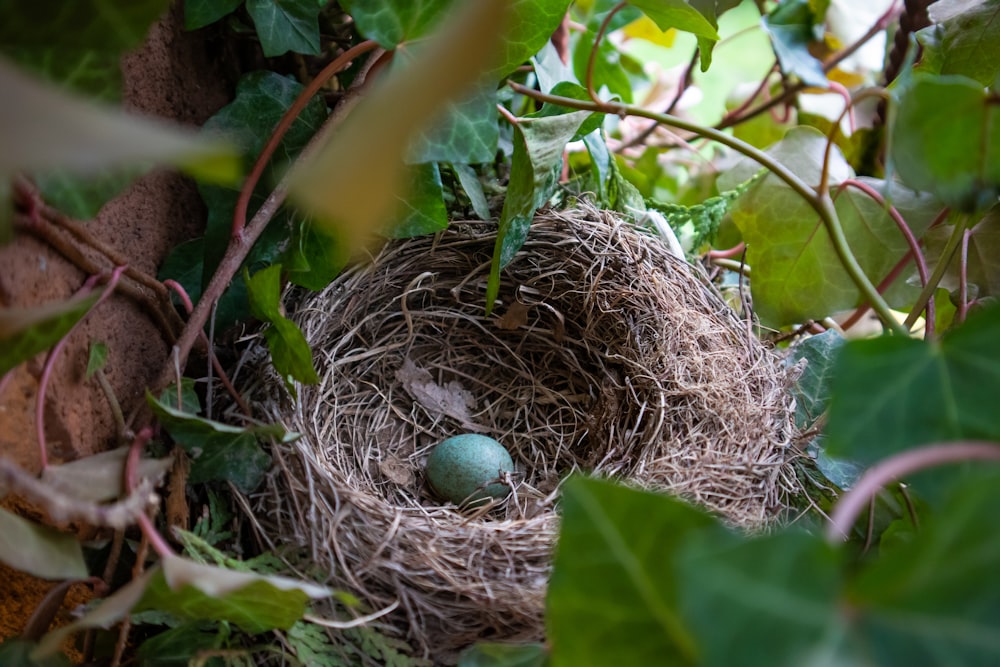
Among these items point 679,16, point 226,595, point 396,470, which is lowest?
point 396,470

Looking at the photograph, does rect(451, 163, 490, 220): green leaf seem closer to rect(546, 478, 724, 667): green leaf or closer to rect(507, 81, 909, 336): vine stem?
rect(507, 81, 909, 336): vine stem

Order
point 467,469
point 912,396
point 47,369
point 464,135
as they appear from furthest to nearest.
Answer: point 467,469 → point 464,135 → point 47,369 → point 912,396

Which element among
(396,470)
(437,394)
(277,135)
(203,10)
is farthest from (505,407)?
(203,10)

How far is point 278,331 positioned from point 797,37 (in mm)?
978

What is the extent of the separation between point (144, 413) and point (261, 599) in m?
0.27

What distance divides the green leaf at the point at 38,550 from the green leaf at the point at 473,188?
1.89 feet

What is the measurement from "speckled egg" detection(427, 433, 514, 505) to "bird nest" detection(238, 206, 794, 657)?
33 millimetres

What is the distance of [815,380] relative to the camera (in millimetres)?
960

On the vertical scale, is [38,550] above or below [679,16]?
below

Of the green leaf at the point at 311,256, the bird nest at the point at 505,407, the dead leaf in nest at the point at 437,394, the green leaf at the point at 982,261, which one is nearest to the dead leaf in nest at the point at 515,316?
the bird nest at the point at 505,407

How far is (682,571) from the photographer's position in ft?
1.11

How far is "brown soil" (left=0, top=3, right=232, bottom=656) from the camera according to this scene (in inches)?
24.7

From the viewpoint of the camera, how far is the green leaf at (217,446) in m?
0.67

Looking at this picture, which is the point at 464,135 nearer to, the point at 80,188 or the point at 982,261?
the point at 80,188
